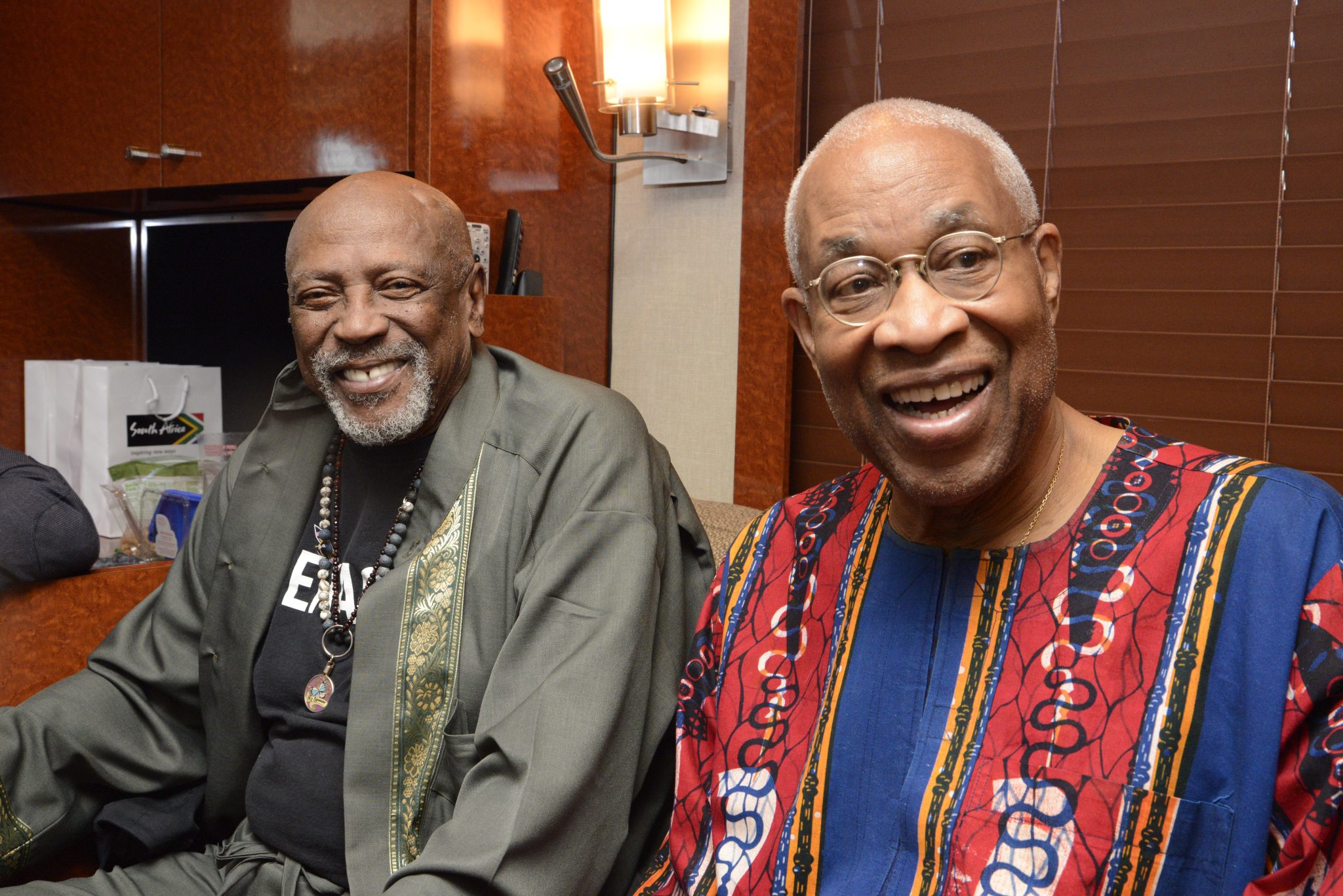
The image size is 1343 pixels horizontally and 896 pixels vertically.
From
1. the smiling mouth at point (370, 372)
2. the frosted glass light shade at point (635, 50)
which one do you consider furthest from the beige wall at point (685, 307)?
the smiling mouth at point (370, 372)

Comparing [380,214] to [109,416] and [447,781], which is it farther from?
[109,416]

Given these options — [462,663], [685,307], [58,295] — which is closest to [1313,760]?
[462,663]

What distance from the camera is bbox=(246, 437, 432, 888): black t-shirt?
148cm

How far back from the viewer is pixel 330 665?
60.6 inches

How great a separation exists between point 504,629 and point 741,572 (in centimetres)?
35

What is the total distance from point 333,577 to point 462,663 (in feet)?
0.99

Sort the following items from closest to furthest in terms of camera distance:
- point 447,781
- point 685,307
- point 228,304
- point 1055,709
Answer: point 1055,709
point 447,781
point 685,307
point 228,304

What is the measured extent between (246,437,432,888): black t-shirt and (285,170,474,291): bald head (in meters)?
0.30

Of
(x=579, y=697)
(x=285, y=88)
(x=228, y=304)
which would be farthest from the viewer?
(x=228, y=304)

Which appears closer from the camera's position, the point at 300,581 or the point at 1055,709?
the point at 1055,709

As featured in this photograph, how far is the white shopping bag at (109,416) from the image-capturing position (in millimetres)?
2635

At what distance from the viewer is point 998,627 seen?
1073 mm

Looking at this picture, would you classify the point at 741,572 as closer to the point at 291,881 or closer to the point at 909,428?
the point at 909,428

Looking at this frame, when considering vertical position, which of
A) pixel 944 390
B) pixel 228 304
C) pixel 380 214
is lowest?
pixel 944 390
